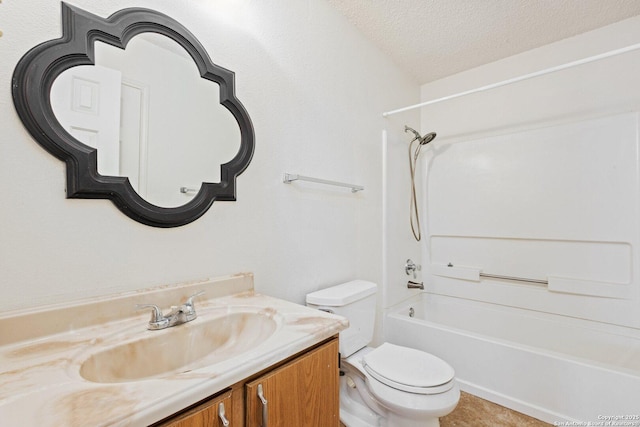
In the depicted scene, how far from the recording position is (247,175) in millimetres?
1314

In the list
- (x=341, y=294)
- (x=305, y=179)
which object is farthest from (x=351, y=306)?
(x=305, y=179)

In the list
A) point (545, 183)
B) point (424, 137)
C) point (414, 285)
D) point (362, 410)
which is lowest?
point (362, 410)

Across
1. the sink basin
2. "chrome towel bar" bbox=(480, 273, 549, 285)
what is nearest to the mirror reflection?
the sink basin

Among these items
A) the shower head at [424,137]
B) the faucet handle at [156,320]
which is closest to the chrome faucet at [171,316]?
the faucet handle at [156,320]

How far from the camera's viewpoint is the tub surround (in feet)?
1.67

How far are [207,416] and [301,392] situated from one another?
0.96ft

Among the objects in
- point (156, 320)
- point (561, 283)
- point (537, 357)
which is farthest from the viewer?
point (561, 283)

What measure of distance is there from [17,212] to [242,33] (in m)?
1.07

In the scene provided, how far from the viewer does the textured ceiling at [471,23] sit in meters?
1.77

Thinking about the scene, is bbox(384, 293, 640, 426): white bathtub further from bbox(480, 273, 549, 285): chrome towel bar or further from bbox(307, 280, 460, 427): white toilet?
bbox(307, 280, 460, 427): white toilet

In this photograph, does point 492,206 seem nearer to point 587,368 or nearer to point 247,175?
point 587,368

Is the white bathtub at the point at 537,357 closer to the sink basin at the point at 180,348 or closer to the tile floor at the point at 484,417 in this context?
the tile floor at the point at 484,417

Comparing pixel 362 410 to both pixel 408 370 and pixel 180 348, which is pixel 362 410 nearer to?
pixel 408 370

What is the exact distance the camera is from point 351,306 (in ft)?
5.06
